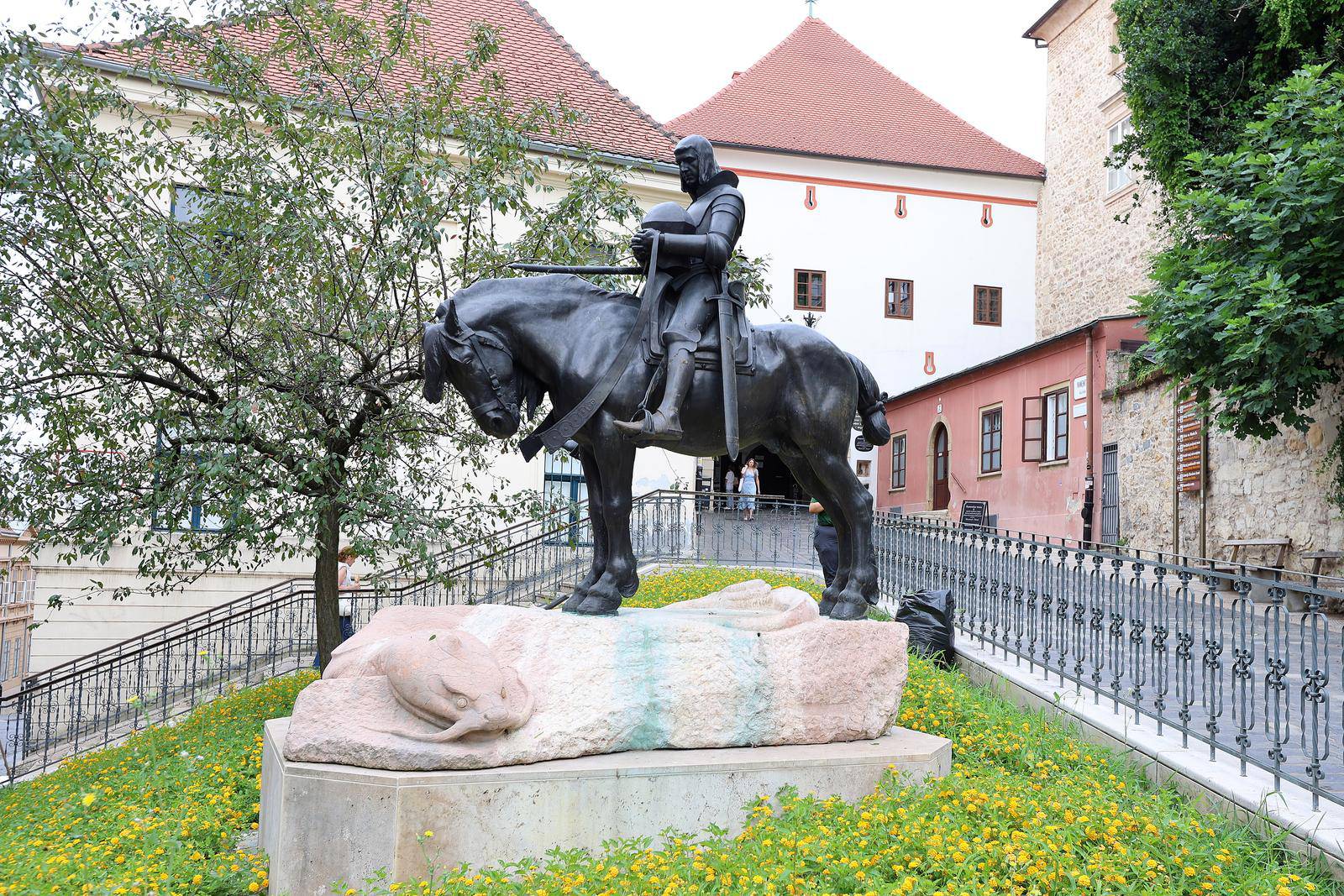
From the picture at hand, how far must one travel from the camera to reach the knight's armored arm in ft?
16.0

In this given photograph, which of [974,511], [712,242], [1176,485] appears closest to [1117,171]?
[974,511]

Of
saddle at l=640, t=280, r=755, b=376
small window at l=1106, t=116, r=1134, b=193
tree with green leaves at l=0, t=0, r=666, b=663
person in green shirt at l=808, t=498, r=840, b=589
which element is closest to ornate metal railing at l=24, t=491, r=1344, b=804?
person in green shirt at l=808, t=498, r=840, b=589

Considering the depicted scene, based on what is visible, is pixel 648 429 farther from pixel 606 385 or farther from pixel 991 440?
pixel 991 440

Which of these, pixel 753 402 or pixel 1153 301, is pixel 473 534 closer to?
pixel 753 402

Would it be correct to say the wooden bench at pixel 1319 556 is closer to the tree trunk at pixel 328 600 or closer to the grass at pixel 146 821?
the tree trunk at pixel 328 600

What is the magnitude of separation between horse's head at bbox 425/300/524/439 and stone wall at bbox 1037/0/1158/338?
2288 cm

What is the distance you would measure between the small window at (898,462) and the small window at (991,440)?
13.6 feet

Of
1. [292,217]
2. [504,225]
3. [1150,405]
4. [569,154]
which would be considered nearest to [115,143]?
[292,217]

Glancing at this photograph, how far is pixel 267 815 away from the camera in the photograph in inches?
173

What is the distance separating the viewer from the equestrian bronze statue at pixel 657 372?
4.73m

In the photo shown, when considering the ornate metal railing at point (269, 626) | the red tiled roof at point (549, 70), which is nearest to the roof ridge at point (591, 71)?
the red tiled roof at point (549, 70)

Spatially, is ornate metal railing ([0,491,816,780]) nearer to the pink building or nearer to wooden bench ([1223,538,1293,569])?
wooden bench ([1223,538,1293,569])

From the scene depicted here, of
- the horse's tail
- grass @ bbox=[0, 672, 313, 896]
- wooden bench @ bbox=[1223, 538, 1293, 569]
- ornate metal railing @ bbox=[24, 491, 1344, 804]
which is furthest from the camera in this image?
wooden bench @ bbox=[1223, 538, 1293, 569]

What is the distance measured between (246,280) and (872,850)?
6.08 meters
